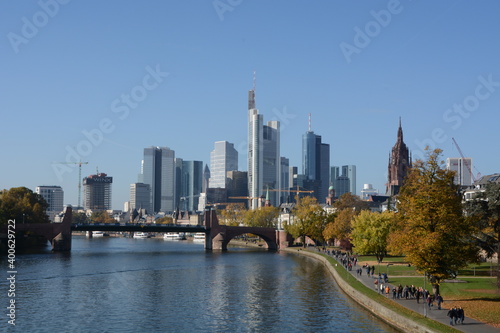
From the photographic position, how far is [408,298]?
6341cm

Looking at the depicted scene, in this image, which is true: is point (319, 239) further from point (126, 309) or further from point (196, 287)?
point (126, 309)

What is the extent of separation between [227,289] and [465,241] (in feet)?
106

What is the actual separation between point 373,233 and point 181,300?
1842 inches

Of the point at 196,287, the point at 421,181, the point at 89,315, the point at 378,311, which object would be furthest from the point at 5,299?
the point at 421,181

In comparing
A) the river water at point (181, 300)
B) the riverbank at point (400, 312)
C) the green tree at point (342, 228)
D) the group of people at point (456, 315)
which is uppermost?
the green tree at point (342, 228)

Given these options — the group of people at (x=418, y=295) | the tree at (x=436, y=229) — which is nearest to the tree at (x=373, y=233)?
the group of people at (x=418, y=295)

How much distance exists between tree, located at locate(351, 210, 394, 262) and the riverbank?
2299 centimetres

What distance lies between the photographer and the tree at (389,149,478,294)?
58.3m

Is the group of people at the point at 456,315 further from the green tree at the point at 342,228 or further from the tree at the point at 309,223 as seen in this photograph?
the tree at the point at 309,223

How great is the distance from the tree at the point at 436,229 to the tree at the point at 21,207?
10695cm

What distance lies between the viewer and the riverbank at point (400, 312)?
47.3m

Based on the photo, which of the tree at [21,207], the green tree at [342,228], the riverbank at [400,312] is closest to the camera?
the riverbank at [400,312]

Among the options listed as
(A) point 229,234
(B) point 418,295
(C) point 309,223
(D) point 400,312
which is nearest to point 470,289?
(B) point 418,295

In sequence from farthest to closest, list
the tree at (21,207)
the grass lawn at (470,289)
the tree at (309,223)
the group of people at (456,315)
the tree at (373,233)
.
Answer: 1. the tree at (309,223)
2. the tree at (21,207)
3. the tree at (373,233)
4. the grass lawn at (470,289)
5. the group of people at (456,315)
